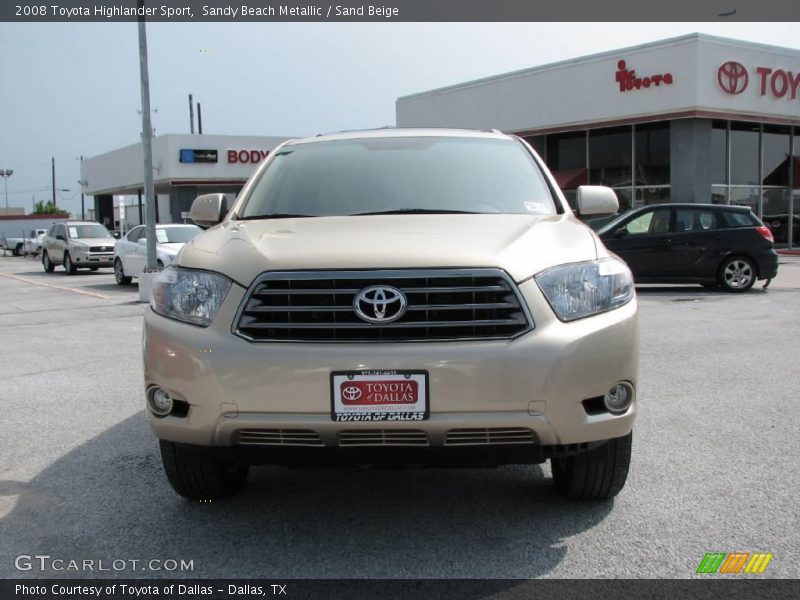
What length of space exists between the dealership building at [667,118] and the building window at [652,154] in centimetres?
3

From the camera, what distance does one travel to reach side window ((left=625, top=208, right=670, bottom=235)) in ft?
46.1

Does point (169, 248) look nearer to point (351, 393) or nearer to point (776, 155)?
point (351, 393)

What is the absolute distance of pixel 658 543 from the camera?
317 centimetres

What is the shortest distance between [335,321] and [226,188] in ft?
143

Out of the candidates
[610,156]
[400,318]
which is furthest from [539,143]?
[400,318]

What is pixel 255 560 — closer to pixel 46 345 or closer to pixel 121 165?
pixel 46 345

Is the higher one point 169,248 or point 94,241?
point 94,241

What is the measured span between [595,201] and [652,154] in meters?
22.6

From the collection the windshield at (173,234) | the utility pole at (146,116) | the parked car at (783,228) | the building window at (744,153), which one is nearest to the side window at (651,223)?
the utility pole at (146,116)

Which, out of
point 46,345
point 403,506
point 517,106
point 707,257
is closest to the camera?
point 403,506

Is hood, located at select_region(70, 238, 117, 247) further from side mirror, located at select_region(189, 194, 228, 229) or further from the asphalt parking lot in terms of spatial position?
side mirror, located at select_region(189, 194, 228, 229)

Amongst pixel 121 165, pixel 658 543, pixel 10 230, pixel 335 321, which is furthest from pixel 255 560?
pixel 10 230

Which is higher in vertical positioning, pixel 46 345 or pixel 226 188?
pixel 226 188

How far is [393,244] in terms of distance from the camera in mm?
3203
